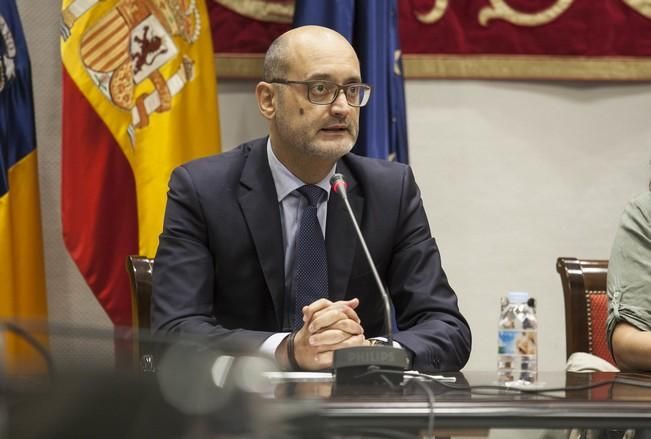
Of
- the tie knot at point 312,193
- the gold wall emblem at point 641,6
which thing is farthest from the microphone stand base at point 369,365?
the gold wall emblem at point 641,6

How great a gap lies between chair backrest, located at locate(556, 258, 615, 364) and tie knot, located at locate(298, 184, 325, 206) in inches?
31.2

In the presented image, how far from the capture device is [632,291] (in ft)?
8.33

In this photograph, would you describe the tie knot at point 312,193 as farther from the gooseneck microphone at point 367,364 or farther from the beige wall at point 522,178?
the beige wall at point 522,178

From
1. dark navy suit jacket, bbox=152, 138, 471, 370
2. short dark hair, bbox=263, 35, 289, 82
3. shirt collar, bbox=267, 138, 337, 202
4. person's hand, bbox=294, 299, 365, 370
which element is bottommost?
person's hand, bbox=294, 299, 365, 370

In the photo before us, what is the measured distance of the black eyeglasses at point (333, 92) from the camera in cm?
266

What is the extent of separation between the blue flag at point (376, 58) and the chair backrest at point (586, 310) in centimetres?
104

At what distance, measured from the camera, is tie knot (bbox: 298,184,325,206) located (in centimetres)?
270

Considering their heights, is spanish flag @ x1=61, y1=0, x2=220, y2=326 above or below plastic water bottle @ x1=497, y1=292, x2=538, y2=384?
above

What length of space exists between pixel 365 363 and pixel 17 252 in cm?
218

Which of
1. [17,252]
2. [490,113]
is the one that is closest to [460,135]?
[490,113]

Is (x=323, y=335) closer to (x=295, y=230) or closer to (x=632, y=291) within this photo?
(x=295, y=230)

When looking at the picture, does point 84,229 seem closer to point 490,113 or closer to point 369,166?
point 369,166

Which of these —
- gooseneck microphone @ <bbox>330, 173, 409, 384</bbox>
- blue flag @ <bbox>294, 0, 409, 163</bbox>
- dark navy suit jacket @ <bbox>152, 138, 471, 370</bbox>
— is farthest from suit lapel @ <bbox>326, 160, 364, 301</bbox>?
blue flag @ <bbox>294, 0, 409, 163</bbox>

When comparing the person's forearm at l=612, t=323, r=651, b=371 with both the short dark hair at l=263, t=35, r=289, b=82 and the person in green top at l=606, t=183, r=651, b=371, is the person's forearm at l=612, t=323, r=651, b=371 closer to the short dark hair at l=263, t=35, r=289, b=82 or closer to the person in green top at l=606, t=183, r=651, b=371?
the person in green top at l=606, t=183, r=651, b=371
